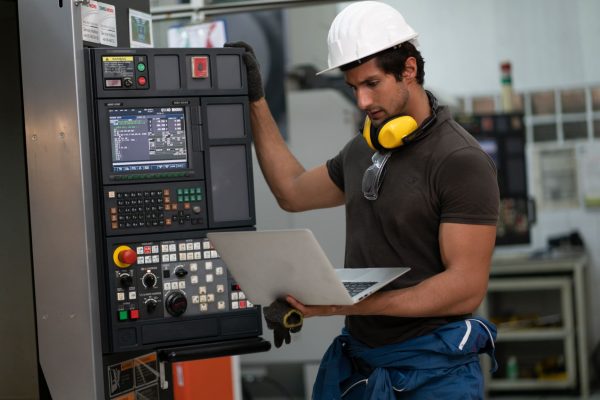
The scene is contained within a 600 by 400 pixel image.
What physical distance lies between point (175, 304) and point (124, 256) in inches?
6.5

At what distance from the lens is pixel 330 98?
14.4 ft

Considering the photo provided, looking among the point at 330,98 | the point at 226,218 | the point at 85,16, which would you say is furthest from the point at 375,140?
the point at 330,98

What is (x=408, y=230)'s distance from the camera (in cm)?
201

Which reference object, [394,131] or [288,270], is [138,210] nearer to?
[288,270]

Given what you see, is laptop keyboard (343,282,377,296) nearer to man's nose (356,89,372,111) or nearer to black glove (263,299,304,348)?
black glove (263,299,304,348)

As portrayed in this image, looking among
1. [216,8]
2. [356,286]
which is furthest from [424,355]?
[216,8]

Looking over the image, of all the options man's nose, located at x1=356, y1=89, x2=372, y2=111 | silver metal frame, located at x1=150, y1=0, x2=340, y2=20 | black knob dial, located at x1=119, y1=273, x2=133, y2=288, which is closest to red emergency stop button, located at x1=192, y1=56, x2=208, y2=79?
man's nose, located at x1=356, y1=89, x2=372, y2=111

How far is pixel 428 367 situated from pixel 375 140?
1.72 feet

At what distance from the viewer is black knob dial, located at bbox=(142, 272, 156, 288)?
6.86 ft

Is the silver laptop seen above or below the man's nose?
below

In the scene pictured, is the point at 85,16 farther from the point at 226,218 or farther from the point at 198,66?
the point at 226,218

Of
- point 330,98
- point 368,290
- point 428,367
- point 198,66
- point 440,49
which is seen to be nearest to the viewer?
point 368,290

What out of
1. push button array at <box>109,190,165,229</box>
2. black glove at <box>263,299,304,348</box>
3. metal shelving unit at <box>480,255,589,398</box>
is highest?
push button array at <box>109,190,165,229</box>

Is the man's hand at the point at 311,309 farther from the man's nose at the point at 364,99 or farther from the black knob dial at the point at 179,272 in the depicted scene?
the man's nose at the point at 364,99
